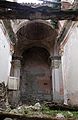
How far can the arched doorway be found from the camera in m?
14.2

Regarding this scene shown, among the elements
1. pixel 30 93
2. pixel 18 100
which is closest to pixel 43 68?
pixel 30 93

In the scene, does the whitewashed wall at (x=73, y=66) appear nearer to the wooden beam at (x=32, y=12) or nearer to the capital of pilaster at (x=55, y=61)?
the wooden beam at (x=32, y=12)

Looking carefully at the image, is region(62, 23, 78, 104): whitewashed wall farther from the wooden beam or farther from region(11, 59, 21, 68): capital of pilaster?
region(11, 59, 21, 68): capital of pilaster

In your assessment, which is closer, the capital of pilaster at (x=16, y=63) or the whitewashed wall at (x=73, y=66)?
the whitewashed wall at (x=73, y=66)

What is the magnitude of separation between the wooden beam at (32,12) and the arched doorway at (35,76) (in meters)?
8.68

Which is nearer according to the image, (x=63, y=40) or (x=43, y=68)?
(x=63, y=40)

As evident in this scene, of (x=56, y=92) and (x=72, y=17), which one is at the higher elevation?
(x=72, y=17)

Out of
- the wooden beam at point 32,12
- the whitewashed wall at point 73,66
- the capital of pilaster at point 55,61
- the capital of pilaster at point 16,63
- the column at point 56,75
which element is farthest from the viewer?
the capital of pilaster at point 16,63

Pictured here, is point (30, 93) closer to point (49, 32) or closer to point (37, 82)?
point (37, 82)

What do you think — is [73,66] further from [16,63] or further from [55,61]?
[16,63]

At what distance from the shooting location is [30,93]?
46.8ft

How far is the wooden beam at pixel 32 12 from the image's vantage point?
544 centimetres

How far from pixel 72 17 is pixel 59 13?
369 mm

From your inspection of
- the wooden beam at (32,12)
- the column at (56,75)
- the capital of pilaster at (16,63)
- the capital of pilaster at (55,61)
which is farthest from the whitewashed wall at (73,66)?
the capital of pilaster at (16,63)
